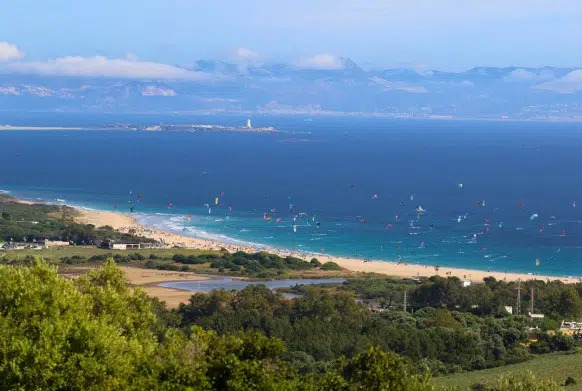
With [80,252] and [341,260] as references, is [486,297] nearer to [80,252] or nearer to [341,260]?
[341,260]

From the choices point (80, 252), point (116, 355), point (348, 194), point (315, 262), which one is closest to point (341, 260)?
point (315, 262)

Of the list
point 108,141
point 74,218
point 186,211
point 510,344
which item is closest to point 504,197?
point 186,211

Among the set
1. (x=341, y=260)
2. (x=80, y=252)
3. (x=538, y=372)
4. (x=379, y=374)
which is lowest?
(x=341, y=260)

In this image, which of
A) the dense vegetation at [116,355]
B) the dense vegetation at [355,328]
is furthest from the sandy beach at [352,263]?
the dense vegetation at [116,355]

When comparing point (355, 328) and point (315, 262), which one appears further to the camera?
point (315, 262)

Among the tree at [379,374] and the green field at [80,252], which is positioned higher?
the tree at [379,374]

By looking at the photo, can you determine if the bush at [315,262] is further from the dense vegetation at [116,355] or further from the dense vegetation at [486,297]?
the dense vegetation at [116,355]

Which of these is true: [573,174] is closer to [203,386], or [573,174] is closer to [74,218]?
[74,218]
